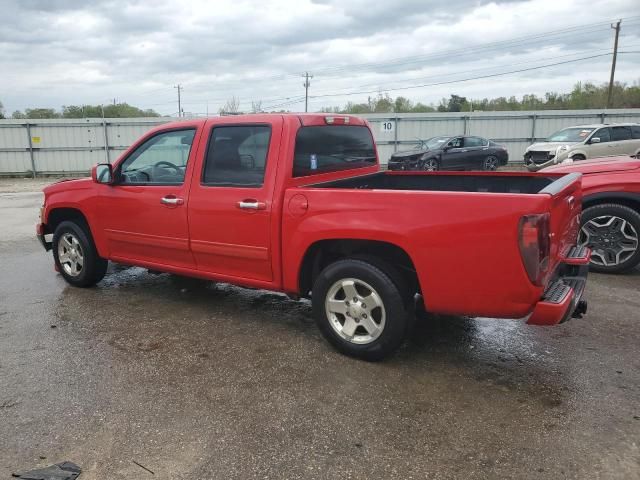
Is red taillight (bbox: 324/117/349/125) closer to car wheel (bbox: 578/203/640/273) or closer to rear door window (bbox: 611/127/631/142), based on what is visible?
car wheel (bbox: 578/203/640/273)

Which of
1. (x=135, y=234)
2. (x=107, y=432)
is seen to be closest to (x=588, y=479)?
(x=107, y=432)

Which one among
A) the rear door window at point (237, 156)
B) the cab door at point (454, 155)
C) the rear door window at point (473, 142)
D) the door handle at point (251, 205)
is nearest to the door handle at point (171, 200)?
the rear door window at point (237, 156)

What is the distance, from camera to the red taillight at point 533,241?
114 inches

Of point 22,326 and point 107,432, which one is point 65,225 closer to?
point 22,326

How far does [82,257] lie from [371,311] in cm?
346

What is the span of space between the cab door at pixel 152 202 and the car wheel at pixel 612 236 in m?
4.31

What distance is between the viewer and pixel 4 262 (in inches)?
274

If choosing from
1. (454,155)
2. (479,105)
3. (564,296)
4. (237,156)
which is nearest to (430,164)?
(454,155)

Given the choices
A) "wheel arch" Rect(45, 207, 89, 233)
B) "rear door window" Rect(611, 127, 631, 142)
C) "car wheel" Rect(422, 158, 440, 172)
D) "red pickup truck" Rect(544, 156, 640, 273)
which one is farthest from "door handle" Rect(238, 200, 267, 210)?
"rear door window" Rect(611, 127, 631, 142)

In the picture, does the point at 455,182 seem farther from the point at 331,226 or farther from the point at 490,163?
the point at 490,163

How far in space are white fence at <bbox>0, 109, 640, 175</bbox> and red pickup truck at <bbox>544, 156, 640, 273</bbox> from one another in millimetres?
17259

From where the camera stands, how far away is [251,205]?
156 inches

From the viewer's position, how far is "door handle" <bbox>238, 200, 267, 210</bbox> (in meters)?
3.90

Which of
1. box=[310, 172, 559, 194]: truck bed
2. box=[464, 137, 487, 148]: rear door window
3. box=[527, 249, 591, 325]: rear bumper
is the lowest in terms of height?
box=[527, 249, 591, 325]: rear bumper
